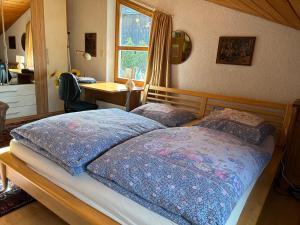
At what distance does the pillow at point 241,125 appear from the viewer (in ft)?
6.66

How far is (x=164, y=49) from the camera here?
10.3 feet

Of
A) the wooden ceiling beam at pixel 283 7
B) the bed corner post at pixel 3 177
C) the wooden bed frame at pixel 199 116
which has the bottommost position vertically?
the bed corner post at pixel 3 177

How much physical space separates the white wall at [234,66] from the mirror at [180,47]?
61 millimetres

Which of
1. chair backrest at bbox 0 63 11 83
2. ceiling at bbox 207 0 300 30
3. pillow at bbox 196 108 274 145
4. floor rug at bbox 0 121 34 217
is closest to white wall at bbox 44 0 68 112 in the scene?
chair backrest at bbox 0 63 11 83

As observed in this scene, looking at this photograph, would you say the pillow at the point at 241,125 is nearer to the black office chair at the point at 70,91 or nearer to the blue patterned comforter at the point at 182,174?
the blue patterned comforter at the point at 182,174

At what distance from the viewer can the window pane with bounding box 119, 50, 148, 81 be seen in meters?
3.62

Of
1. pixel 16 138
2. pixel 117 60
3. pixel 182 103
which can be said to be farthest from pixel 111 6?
pixel 16 138

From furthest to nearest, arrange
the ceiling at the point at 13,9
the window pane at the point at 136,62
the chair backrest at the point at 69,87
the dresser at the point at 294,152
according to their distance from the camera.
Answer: the window pane at the point at 136,62, the ceiling at the point at 13,9, the chair backrest at the point at 69,87, the dresser at the point at 294,152

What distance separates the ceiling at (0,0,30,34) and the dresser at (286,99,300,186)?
4.00m

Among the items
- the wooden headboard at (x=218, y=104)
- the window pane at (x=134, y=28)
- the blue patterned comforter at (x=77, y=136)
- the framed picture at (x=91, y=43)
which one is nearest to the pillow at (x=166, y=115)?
the wooden headboard at (x=218, y=104)

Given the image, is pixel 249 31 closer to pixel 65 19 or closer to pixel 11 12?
pixel 65 19

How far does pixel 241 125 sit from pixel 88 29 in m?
3.28

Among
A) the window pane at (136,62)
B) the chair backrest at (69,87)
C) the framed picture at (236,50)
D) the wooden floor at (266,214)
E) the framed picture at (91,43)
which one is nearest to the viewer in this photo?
the wooden floor at (266,214)

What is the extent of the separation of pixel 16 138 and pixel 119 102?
6.55 ft
